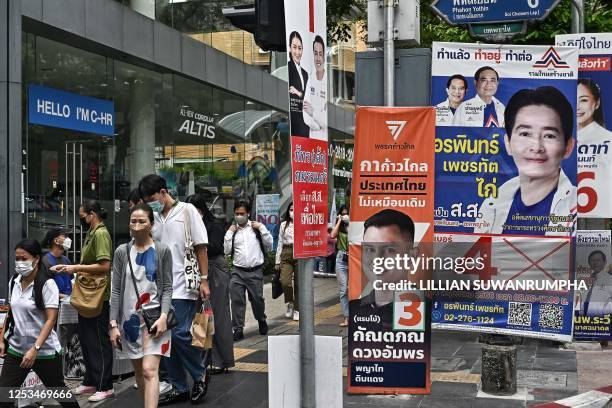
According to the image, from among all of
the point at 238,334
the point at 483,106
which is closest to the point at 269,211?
the point at 238,334

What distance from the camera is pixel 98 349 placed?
24.8 ft

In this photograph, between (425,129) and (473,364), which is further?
(473,364)

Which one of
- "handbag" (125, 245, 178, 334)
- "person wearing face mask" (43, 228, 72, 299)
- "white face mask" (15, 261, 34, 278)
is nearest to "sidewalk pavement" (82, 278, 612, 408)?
"person wearing face mask" (43, 228, 72, 299)

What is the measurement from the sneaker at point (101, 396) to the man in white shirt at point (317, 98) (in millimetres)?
3830

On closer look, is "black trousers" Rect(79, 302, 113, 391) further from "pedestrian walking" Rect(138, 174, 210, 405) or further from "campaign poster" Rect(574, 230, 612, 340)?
"campaign poster" Rect(574, 230, 612, 340)

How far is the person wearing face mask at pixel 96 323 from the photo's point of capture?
7.38 metres

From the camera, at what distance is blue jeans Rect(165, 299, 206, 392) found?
712cm

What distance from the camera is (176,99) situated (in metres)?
15.6

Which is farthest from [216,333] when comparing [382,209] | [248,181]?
[248,181]

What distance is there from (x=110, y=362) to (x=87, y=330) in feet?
1.23

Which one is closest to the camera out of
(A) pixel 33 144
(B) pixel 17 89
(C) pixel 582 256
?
(C) pixel 582 256

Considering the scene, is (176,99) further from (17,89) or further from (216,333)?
(216,333)

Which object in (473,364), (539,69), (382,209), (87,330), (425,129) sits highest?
(539,69)

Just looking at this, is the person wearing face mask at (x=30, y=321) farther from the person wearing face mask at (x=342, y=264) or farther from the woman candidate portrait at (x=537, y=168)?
the person wearing face mask at (x=342, y=264)
